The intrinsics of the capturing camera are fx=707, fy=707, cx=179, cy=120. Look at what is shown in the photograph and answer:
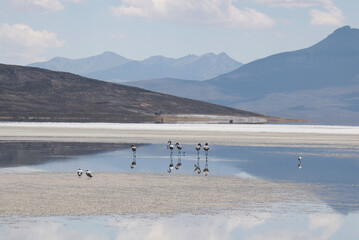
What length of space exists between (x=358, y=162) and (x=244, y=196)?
787 inches

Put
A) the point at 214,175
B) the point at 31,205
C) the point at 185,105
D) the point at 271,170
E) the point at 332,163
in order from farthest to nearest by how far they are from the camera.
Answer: the point at 185,105 → the point at 332,163 → the point at 271,170 → the point at 214,175 → the point at 31,205

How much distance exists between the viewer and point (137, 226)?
21.6 meters

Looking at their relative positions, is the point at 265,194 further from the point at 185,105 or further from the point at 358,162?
the point at 185,105

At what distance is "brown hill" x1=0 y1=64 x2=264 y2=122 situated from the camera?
148m

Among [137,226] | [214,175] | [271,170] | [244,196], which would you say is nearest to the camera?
[137,226]

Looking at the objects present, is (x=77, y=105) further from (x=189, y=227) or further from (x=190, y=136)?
(x=189, y=227)

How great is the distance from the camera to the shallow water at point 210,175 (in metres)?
20.8

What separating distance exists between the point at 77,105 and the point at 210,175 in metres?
133

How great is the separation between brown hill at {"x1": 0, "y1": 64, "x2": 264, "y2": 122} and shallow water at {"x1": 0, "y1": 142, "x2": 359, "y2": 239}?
285ft

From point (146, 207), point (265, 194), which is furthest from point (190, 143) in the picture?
point (146, 207)

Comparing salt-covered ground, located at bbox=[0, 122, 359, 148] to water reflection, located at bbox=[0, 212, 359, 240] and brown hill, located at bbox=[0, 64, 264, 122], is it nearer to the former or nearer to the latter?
water reflection, located at bbox=[0, 212, 359, 240]

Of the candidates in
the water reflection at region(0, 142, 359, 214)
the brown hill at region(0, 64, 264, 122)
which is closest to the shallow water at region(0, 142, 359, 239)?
the water reflection at region(0, 142, 359, 214)

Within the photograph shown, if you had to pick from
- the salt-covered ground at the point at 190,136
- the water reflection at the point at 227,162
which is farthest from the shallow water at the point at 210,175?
the salt-covered ground at the point at 190,136

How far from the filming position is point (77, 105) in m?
168
